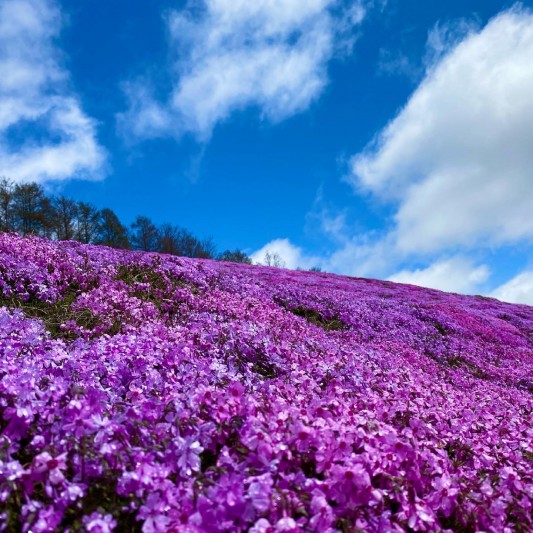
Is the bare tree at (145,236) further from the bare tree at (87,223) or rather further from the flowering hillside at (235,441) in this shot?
the flowering hillside at (235,441)

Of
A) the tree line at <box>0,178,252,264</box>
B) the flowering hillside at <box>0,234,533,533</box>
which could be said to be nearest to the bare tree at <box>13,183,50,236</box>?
the tree line at <box>0,178,252,264</box>

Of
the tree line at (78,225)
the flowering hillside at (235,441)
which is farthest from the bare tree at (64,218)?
the flowering hillside at (235,441)

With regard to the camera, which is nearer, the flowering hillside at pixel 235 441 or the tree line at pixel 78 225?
the flowering hillside at pixel 235 441

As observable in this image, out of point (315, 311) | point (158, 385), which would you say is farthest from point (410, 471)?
point (315, 311)

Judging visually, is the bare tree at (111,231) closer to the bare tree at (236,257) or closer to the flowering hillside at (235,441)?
the bare tree at (236,257)

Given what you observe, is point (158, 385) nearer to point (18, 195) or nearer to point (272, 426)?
point (272, 426)

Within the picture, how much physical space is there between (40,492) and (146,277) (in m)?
9.37

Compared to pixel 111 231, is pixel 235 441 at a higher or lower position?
lower

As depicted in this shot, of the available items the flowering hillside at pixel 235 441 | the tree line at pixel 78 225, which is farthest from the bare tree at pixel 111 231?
the flowering hillside at pixel 235 441

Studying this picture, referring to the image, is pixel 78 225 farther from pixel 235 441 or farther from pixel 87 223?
pixel 235 441

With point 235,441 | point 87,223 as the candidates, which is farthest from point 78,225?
point 235,441

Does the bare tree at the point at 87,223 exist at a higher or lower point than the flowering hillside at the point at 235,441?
higher

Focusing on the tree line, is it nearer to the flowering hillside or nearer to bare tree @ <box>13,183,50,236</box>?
bare tree @ <box>13,183,50,236</box>

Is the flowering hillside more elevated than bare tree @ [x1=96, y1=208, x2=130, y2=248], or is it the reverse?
bare tree @ [x1=96, y1=208, x2=130, y2=248]
